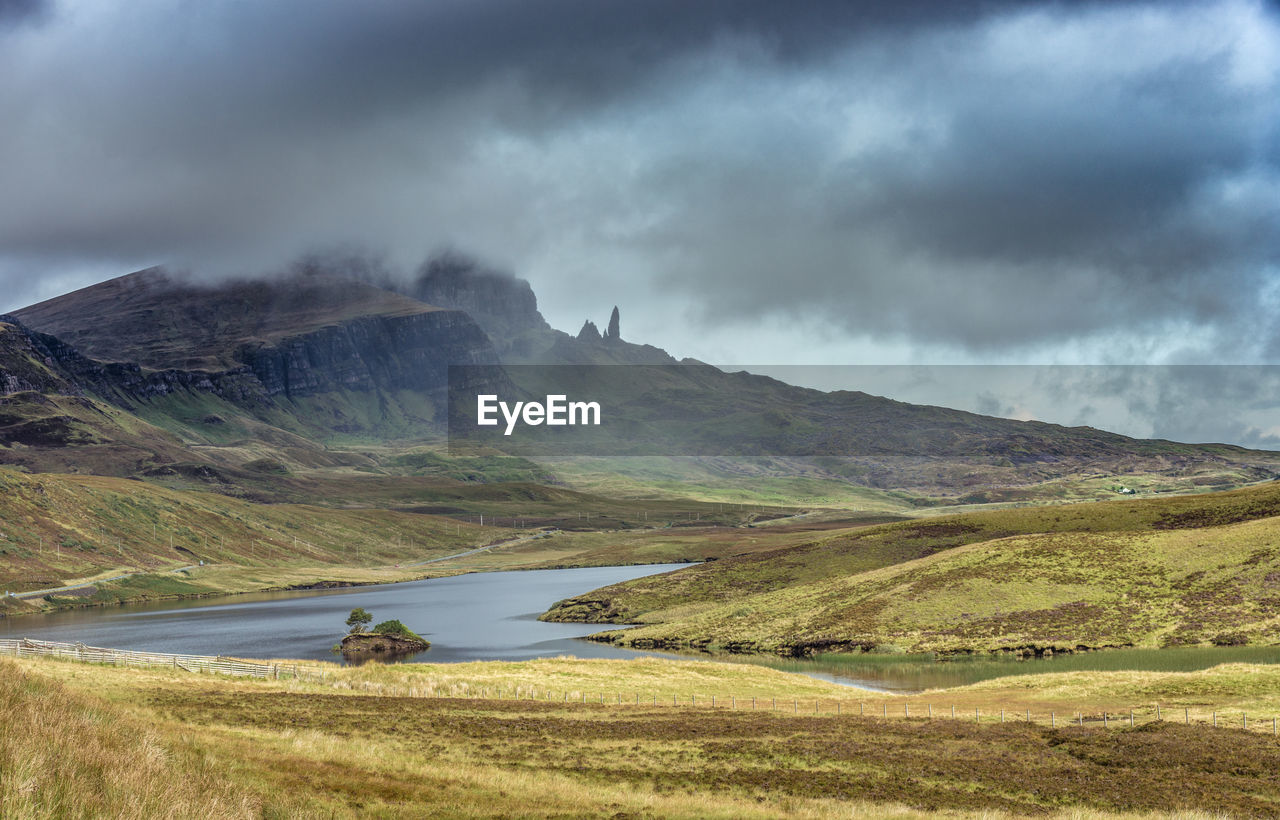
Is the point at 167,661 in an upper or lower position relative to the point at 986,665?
upper

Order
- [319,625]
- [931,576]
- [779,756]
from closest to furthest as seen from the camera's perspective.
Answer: [779,756]
[931,576]
[319,625]

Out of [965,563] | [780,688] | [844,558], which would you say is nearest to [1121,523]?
[965,563]

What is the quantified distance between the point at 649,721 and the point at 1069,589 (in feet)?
240

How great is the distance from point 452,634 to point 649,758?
90.2 metres

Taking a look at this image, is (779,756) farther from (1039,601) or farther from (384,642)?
(384,642)

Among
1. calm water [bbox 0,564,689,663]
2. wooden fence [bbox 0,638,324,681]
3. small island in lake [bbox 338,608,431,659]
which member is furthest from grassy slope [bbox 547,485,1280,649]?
wooden fence [bbox 0,638,324,681]

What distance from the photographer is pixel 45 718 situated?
657 inches

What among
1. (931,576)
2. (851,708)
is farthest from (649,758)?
(931,576)

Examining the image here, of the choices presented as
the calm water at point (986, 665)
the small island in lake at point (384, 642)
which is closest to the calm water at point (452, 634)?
the calm water at point (986, 665)

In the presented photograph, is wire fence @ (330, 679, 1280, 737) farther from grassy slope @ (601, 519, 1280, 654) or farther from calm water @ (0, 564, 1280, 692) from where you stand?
grassy slope @ (601, 519, 1280, 654)

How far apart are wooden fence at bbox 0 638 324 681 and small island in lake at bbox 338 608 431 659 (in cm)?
3389

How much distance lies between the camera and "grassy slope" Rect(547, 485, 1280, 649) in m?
102

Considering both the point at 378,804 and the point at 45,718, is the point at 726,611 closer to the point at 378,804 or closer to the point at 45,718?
the point at 378,804

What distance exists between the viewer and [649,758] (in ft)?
122
